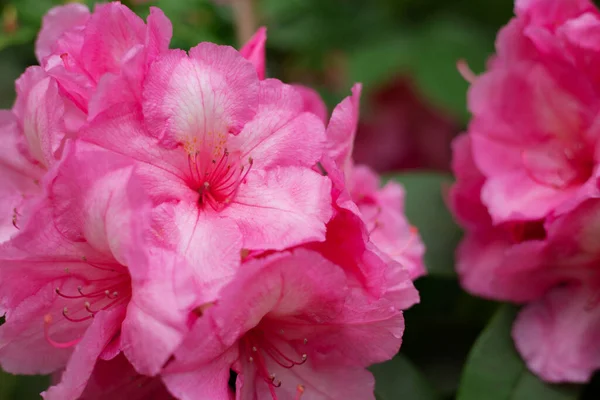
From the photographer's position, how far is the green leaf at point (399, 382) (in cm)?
87

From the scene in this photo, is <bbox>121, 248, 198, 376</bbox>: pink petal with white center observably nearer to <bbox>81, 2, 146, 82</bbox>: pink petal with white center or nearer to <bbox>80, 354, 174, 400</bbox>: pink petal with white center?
<bbox>80, 354, 174, 400</bbox>: pink petal with white center

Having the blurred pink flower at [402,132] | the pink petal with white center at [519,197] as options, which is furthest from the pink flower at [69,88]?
the blurred pink flower at [402,132]

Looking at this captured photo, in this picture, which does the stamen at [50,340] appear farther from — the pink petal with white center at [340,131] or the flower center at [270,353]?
Result: the pink petal with white center at [340,131]

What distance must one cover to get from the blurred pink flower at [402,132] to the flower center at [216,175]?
1.03 metres

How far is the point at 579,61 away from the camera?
87 centimetres

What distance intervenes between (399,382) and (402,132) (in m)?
1.02

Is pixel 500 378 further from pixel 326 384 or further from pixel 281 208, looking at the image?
pixel 281 208

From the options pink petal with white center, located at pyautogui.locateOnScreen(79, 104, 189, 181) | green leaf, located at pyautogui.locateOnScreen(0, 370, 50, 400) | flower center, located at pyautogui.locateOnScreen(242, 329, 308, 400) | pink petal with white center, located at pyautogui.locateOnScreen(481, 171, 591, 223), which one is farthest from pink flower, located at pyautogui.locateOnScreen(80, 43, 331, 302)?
green leaf, located at pyautogui.locateOnScreen(0, 370, 50, 400)

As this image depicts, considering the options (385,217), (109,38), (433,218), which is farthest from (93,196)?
(433,218)

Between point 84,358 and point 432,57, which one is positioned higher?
point 84,358

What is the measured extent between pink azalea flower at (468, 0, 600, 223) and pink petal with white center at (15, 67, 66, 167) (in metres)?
0.52

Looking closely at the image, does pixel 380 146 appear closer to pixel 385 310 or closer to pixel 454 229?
pixel 454 229

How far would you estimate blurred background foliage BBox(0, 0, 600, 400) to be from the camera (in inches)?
35.1

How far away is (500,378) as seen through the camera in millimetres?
854
